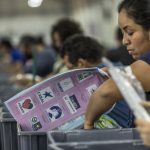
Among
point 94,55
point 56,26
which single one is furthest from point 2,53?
point 94,55

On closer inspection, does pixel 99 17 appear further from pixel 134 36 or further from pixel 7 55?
pixel 134 36

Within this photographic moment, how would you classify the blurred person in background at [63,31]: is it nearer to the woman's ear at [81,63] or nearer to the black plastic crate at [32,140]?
the woman's ear at [81,63]

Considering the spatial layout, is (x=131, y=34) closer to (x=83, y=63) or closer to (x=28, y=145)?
(x=28, y=145)

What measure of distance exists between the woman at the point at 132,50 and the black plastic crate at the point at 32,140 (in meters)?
0.20

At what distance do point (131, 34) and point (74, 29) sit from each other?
3120mm

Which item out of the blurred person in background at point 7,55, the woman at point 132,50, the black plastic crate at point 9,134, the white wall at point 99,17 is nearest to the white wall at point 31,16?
the white wall at point 99,17

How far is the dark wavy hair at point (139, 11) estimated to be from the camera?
2348 millimetres

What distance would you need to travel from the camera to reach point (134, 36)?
2.43 m

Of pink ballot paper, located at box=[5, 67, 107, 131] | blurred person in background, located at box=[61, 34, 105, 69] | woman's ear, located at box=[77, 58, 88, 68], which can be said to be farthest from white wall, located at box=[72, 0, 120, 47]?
pink ballot paper, located at box=[5, 67, 107, 131]

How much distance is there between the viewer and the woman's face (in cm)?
240

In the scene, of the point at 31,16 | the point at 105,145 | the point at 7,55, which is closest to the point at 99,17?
the point at 31,16

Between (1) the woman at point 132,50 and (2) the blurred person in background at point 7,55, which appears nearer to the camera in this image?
(1) the woman at point 132,50

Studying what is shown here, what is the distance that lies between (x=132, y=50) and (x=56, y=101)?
426 millimetres

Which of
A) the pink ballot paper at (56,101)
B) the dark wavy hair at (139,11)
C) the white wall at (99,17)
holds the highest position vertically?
the white wall at (99,17)
